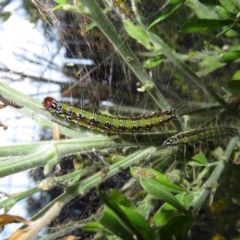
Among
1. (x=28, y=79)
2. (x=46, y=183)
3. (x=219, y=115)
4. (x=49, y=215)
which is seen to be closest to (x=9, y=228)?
(x=46, y=183)

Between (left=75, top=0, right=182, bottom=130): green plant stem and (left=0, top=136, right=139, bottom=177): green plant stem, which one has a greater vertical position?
(left=75, top=0, right=182, bottom=130): green plant stem

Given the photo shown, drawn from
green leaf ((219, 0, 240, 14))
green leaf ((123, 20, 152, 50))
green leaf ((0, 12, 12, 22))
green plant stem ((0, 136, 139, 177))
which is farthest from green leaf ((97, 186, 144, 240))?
green leaf ((0, 12, 12, 22))

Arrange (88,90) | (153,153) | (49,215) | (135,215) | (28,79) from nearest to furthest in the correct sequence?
(49,215) → (135,215) → (153,153) → (28,79) → (88,90)

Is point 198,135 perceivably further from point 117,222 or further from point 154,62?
point 117,222

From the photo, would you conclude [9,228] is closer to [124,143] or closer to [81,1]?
[124,143]

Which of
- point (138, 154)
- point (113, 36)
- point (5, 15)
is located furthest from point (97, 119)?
point (5, 15)

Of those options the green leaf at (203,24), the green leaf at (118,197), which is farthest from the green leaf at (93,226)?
the green leaf at (203,24)

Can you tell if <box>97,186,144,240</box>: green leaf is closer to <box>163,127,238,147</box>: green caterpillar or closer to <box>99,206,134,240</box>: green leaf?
<box>99,206,134,240</box>: green leaf
